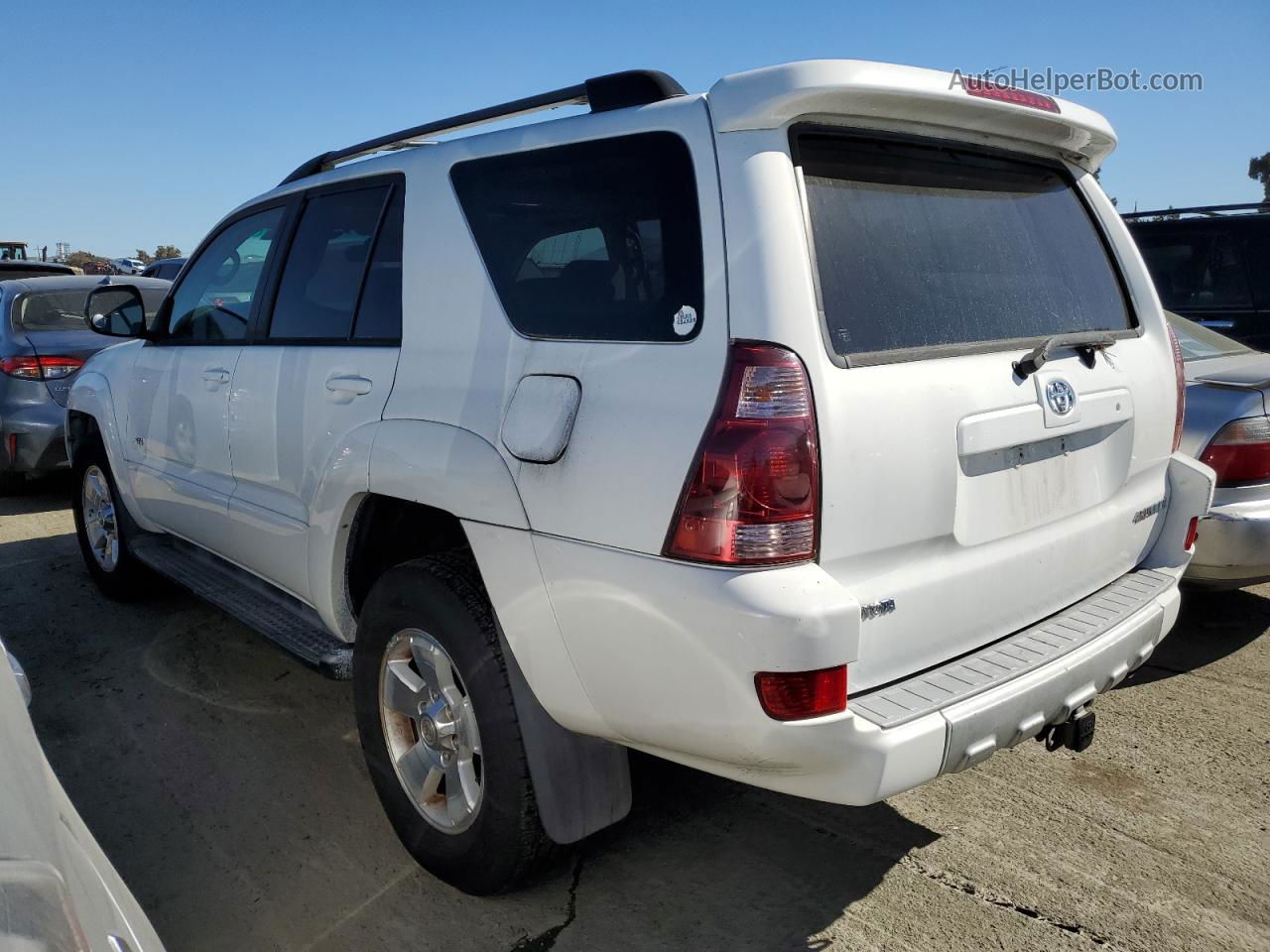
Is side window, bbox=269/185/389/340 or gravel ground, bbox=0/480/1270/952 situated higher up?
side window, bbox=269/185/389/340

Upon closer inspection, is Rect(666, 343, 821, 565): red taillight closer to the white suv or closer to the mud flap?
the white suv

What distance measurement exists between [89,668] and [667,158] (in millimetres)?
3528

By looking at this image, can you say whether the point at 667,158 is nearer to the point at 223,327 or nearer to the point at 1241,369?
the point at 223,327

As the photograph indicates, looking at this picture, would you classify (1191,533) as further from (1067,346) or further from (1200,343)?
(1200,343)

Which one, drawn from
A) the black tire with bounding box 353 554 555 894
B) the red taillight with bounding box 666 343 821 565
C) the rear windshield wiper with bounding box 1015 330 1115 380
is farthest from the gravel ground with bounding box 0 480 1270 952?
the rear windshield wiper with bounding box 1015 330 1115 380

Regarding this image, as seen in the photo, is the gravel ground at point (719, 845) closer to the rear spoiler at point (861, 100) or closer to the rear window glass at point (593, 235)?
the rear window glass at point (593, 235)

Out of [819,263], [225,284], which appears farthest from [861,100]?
[225,284]

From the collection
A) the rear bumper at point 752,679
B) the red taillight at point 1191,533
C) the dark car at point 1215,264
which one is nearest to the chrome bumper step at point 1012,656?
the rear bumper at point 752,679

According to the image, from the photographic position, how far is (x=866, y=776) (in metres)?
2.00

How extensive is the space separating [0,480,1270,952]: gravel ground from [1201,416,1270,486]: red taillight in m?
0.82

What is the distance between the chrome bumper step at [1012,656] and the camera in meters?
2.09

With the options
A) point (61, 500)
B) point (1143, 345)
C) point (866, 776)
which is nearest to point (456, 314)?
point (866, 776)

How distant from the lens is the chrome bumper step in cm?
209

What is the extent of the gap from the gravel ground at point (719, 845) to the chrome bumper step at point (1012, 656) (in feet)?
2.41
